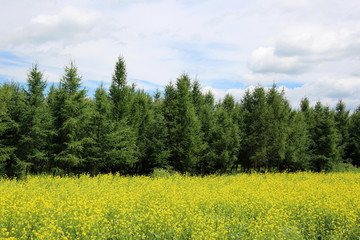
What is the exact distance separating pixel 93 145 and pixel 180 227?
52.3ft

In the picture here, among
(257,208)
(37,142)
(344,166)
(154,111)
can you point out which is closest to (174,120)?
(154,111)

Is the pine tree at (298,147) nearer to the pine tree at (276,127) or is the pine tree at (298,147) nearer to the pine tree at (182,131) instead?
the pine tree at (276,127)

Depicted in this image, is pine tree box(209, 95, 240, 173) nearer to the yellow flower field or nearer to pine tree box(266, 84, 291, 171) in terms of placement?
pine tree box(266, 84, 291, 171)

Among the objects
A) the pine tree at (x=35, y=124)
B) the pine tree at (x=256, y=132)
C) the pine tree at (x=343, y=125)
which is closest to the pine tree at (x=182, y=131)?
the pine tree at (x=256, y=132)

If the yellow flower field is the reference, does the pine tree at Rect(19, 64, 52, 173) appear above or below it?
above

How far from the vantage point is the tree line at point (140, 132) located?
66.9ft

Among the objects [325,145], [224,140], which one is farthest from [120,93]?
[325,145]

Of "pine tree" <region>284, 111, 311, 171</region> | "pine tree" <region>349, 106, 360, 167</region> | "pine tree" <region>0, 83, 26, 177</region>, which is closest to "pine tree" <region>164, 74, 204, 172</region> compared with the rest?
"pine tree" <region>0, 83, 26, 177</region>

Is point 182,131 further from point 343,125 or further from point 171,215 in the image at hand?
point 343,125

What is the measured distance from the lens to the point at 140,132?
27562mm

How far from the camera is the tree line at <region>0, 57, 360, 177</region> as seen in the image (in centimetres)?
2041

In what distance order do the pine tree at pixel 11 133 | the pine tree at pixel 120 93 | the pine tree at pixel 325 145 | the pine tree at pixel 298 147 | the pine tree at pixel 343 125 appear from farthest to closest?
the pine tree at pixel 343 125, the pine tree at pixel 325 145, the pine tree at pixel 298 147, the pine tree at pixel 120 93, the pine tree at pixel 11 133

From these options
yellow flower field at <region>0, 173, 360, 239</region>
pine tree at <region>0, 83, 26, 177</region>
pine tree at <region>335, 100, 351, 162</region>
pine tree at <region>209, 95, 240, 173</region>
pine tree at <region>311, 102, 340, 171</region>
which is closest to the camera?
yellow flower field at <region>0, 173, 360, 239</region>

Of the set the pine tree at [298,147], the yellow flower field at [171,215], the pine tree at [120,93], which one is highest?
the pine tree at [120,93]
